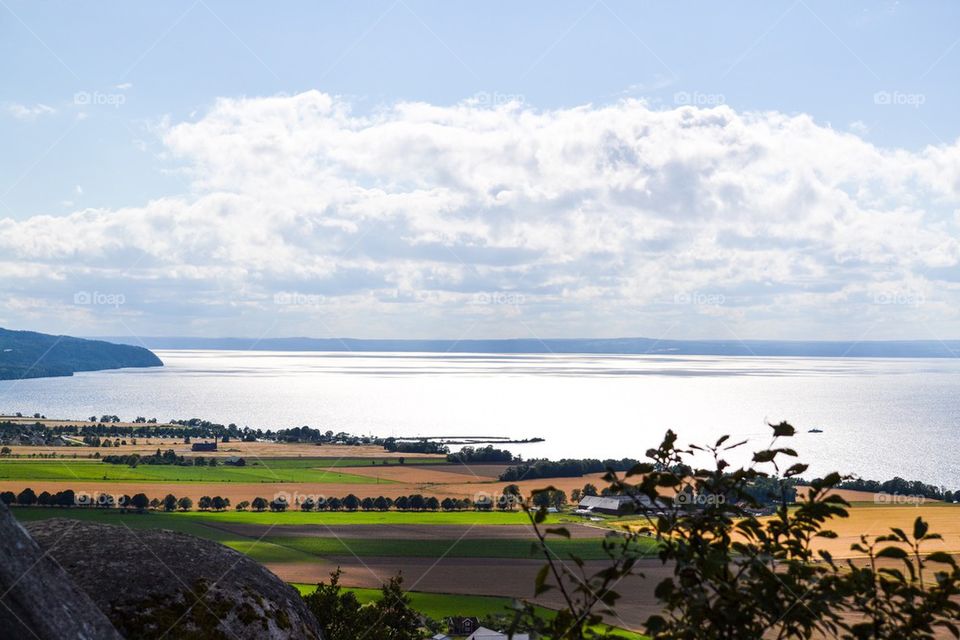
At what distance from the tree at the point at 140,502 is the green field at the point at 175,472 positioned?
11907 mm

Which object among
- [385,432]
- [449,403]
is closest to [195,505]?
[385,432]

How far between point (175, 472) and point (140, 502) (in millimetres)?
20203

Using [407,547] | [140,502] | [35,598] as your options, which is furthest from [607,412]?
[35,598]

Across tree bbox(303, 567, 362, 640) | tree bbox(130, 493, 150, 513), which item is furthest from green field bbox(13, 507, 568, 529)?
tree bbox(303, 567, 362, 640)

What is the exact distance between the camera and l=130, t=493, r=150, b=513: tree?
62000 millimetres

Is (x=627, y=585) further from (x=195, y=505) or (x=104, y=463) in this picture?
(x=104, y=463)

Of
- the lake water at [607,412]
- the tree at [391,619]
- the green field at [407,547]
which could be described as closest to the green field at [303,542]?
the green field at [407,547]

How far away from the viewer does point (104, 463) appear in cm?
8544

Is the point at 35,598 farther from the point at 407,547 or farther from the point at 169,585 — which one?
the point at 407,547

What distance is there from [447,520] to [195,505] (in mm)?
21143

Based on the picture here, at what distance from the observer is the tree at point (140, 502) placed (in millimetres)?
62000

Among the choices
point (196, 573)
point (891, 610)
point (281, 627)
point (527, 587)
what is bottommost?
point (527, 587)

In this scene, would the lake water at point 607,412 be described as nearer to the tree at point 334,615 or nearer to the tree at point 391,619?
the tree at point 391,619

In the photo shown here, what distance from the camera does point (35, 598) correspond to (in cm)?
375
